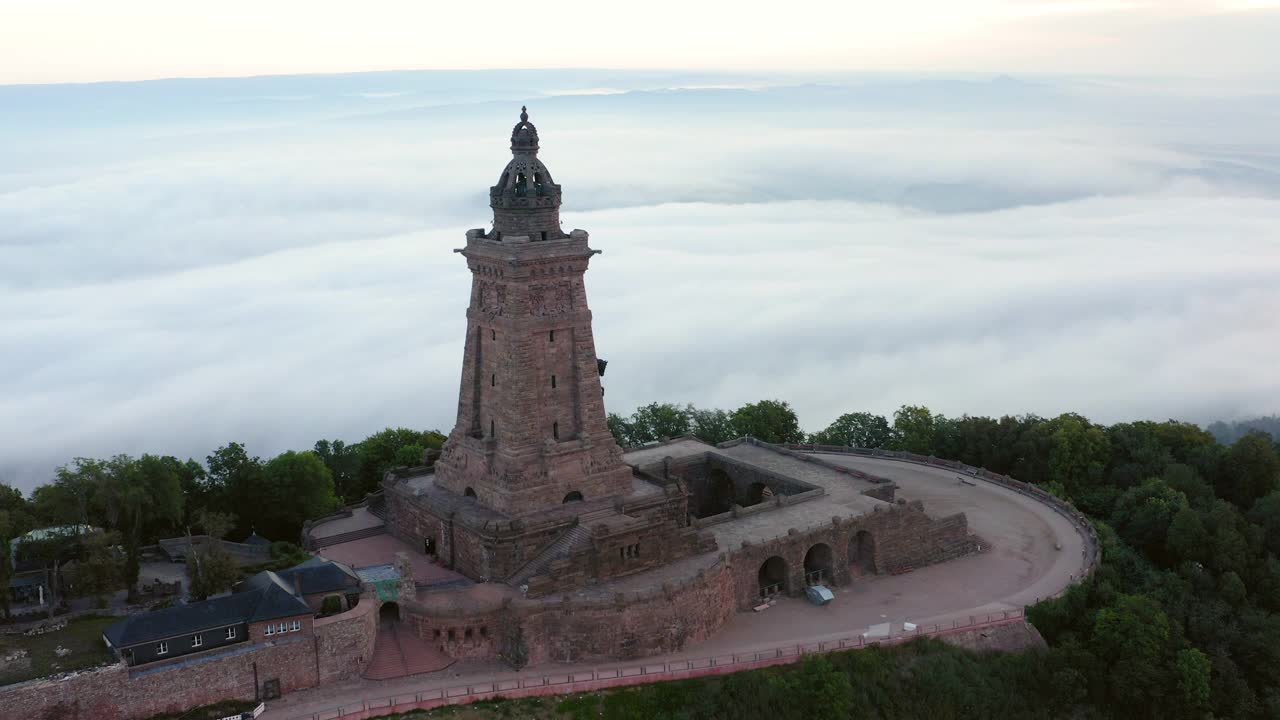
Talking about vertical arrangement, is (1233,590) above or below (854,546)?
below

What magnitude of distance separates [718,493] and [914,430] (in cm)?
1756

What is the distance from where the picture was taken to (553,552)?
4869cm

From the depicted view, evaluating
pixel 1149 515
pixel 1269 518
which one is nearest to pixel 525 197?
pixel 1149 515

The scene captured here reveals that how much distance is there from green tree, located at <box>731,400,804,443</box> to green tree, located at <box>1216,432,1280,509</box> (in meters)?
26.1

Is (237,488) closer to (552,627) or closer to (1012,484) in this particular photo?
(552,627)

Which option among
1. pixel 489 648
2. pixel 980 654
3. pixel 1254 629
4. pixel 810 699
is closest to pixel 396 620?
pixel 489 648

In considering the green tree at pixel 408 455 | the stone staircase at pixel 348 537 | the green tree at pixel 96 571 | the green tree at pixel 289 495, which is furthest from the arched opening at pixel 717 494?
the green tree at pixel 96 571

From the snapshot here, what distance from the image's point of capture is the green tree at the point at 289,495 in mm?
59656

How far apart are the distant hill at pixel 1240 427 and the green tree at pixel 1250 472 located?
86.1m

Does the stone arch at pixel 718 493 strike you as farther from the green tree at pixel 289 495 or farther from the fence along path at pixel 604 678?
the green tree at pixel 289 495

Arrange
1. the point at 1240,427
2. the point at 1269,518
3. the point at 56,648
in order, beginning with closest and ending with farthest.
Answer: the point at 56,648 → the point at 1269,518 → the point at 1240,427

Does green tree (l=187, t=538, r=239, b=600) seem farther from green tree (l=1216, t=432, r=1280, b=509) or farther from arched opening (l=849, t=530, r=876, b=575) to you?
green tree (l=1216, t=432, r=1280, b=509)

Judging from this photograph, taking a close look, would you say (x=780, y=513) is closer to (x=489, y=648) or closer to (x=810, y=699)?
(x=810, y=699)

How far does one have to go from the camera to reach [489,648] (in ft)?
151
